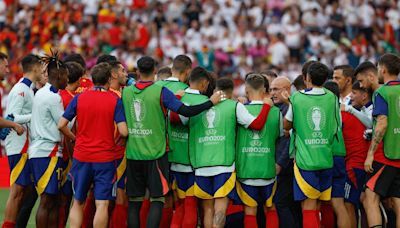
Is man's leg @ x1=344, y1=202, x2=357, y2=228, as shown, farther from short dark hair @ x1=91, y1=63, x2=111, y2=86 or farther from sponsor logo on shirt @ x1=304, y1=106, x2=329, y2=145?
short dark hair @ x1=91, y1=63, x2=111, y2=86

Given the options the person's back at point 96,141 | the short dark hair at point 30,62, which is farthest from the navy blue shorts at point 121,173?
the short dark hair at point 30,62

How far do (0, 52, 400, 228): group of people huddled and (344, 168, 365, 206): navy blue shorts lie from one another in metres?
0.01

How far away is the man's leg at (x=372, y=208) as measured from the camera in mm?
11453

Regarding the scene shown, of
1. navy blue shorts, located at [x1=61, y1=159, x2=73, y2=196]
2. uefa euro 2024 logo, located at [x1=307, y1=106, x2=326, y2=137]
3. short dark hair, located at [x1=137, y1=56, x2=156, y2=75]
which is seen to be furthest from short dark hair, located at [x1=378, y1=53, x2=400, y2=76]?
navy blue shorts, located at [x1=61, y1=159, x2=73, y2=196]

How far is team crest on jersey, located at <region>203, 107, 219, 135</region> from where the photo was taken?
11711 mm

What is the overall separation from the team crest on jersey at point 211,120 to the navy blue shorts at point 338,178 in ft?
5.22

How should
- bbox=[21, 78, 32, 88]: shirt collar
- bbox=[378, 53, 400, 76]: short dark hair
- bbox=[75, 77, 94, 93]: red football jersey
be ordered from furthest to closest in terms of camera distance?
bbox=[75, 77, 94, 93]: red football jersey
bbox=[21, 78, 32, 88]: shirt collar
bbox=[378, 53, 400, 76]: short dark hair

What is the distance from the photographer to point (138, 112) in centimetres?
1155

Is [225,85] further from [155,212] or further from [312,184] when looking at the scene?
[155,212]

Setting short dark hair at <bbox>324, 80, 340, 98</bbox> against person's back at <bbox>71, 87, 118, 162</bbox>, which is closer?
person's back at <bbox>71, 87, 118, 162</bbox>

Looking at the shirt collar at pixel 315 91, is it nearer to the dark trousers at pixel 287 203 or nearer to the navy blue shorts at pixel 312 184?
the navy blue shorts at pixel 312 184

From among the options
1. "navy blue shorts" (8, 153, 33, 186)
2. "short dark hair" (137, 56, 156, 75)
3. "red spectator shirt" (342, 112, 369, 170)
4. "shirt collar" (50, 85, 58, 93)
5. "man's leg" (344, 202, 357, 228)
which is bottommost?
"man's leg" (344, 202, 357, 228)

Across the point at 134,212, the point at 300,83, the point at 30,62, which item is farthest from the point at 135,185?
the point at 300,83

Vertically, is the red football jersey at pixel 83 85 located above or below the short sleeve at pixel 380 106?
above
